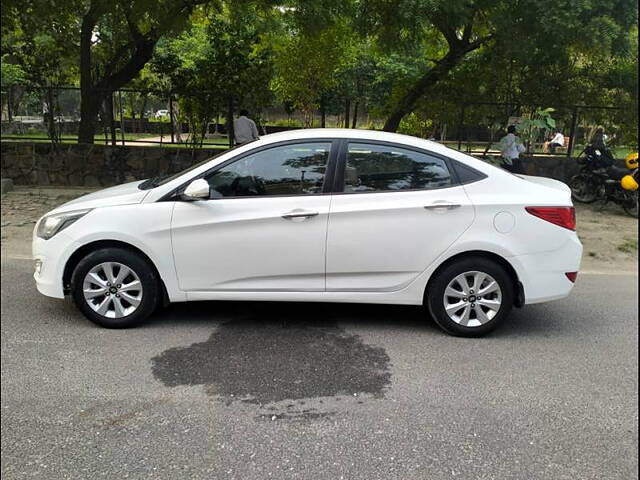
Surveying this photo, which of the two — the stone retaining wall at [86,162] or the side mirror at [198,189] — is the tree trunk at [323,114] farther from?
the side mirror at [198,189]

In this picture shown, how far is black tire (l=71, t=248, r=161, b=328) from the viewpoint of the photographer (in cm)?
441

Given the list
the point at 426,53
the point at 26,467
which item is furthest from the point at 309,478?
the point at 426,53

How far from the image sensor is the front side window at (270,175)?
4.47 metres

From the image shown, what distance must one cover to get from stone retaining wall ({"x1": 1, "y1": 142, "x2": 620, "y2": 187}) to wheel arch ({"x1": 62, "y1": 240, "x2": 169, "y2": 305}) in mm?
7551

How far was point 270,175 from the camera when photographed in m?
4.50

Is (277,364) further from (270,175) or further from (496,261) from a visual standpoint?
(496,261)

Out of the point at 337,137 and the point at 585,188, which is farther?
the point at 585,188

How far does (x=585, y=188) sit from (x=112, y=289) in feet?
32.8

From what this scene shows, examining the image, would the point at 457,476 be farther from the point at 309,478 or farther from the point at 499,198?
the point at 499,198

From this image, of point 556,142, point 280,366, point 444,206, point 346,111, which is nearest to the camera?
point 280,366

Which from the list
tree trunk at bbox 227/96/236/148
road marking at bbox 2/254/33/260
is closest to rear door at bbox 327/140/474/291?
road marking at bbox 2/254/33/260

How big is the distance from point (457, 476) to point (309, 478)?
2.47 feet

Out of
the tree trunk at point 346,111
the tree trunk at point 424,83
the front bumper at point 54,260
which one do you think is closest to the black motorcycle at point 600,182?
the tree trunk at point 424,83

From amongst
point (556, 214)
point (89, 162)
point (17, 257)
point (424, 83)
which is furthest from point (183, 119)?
point (556, 214)
